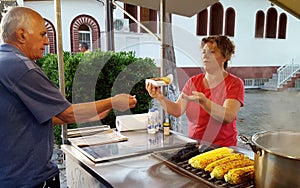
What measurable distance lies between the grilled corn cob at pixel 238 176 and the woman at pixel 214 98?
0.57 metres

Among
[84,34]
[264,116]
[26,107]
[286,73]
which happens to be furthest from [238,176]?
[286,73]

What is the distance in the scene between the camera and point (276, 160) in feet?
2.96

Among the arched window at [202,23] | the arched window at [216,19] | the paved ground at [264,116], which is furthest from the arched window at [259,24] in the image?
the paved ground at [264,116]

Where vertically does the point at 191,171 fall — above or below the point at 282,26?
below

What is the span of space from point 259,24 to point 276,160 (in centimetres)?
1344

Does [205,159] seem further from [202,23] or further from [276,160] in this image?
[202,23]

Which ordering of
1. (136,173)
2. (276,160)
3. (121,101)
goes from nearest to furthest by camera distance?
1. (276,160)
2. (136,173)
3. (121,101)

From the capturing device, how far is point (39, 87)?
4.17 ft

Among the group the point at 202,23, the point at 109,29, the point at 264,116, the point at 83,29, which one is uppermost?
the point at 202,23

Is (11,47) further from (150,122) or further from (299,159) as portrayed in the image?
(299,159)

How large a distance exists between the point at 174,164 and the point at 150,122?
27.1 inches

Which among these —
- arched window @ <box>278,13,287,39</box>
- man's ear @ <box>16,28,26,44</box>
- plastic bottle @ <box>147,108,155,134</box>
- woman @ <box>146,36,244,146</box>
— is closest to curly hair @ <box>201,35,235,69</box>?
woman @ <box>146,36,244,146</box>

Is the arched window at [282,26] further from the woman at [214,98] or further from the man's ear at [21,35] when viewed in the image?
the man's ear at [21,35]

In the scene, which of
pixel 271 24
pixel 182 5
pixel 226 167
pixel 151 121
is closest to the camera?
pixel 226 167
